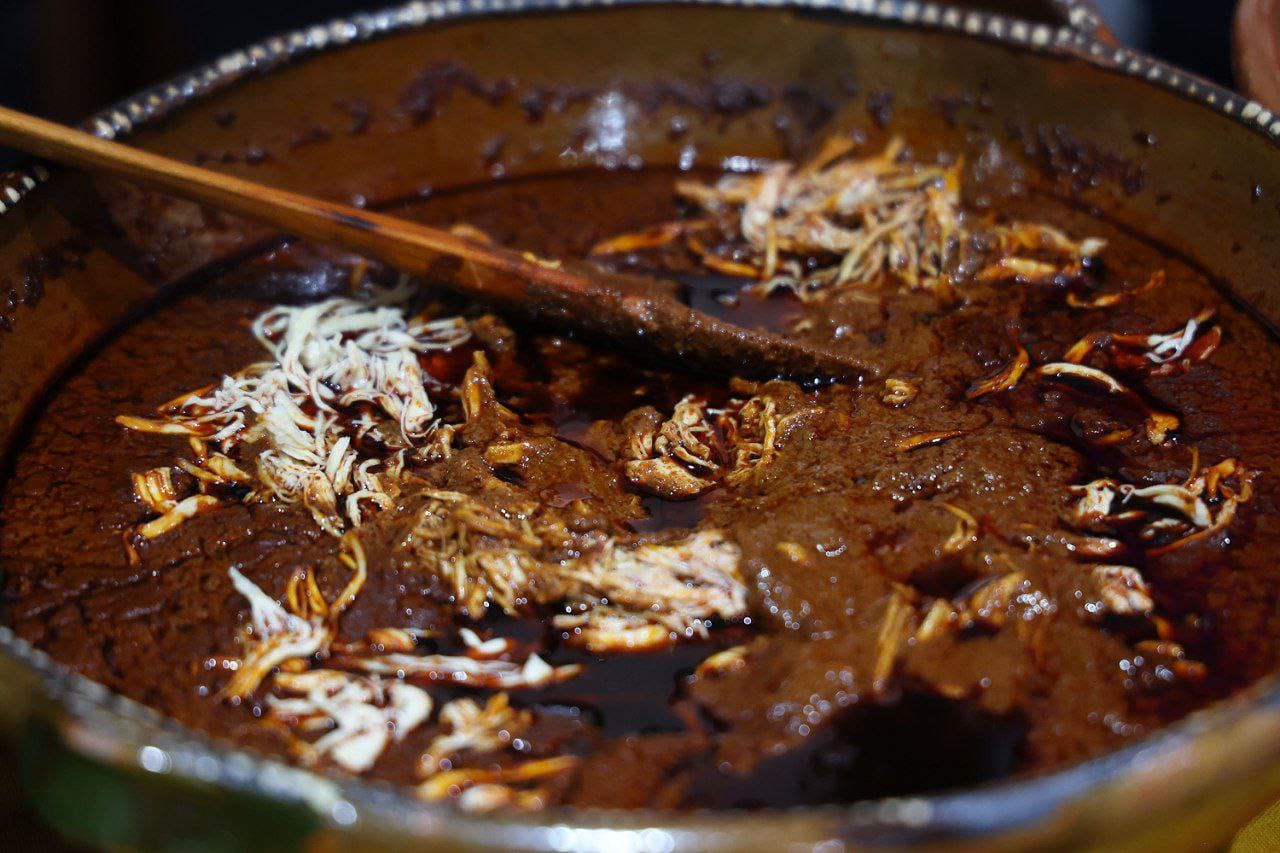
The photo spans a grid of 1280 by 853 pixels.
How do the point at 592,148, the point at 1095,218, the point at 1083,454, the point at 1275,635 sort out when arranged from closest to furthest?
the point at 1275,635 → the point at 1083,454 → the point at 1095,218 → the point at 592,148

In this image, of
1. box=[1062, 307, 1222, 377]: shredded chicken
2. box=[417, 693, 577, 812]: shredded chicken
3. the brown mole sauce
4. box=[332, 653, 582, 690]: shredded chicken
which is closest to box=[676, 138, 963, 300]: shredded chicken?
the brown mole sauce

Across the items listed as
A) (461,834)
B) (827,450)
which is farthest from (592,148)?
(461,834)

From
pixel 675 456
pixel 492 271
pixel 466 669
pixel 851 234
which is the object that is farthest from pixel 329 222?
pixel 851 234

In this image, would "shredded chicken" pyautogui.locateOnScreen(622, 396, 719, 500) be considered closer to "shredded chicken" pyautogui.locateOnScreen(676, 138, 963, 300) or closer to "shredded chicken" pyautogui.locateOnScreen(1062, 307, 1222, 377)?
"shredded chicken" pyautogui.locateOnScreen(676, 138, 963, 300)

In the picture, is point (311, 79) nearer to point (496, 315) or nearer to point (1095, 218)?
point (496, 315)

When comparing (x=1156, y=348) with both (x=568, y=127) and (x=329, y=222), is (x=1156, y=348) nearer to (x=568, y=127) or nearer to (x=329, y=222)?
(x=568, y=127)

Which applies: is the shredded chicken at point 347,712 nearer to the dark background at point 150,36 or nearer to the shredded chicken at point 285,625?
the shredded chicken at point 285,625
